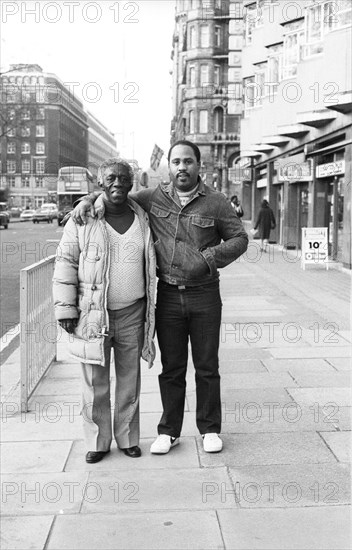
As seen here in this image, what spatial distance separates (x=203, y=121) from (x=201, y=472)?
252 ft

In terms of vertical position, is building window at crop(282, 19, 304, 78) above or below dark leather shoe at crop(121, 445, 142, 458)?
above

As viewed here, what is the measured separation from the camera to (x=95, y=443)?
192 inches

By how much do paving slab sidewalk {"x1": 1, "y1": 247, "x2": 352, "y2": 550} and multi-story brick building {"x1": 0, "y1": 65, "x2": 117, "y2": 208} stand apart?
14.5 m

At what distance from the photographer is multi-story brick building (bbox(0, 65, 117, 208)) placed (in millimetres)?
38531

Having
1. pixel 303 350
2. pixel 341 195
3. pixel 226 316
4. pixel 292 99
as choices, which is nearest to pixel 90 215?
pixel 303 350

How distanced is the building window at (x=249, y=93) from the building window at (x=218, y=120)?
45.0 metres

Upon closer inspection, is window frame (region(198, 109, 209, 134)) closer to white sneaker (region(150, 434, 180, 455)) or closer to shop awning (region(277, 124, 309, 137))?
shop awning (region(277, 124, 309, 137))

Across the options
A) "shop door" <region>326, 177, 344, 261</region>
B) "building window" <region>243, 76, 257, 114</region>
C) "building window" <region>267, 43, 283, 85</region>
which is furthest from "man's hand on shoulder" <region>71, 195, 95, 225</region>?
"building window" <region>243, 76, 257, 114</region>

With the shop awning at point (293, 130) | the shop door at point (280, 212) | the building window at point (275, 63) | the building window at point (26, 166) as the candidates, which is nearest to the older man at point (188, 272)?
the shop awning at point (293, 130)

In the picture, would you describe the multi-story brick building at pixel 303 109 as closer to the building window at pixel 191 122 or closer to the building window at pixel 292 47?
the building window at pixel 292 47

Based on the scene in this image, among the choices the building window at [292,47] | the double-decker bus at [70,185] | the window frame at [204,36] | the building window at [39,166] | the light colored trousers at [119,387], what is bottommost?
the light colored trousers at [119,387]

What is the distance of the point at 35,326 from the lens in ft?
21.3

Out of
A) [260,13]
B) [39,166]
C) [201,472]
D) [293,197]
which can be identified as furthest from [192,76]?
[201,472]

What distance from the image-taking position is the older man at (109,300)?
460 cm
